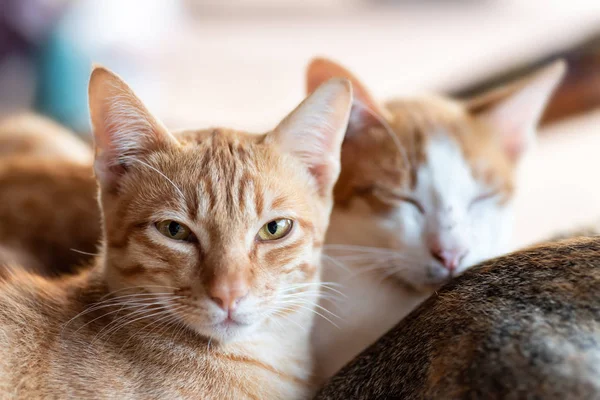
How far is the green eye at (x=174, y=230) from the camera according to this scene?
4.75 ft

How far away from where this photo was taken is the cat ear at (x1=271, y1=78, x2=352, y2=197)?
155 centimetres

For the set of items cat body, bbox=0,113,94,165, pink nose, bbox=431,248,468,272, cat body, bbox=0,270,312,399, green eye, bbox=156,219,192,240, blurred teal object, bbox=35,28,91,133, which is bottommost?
blurred teal object, bbox=35,28,91,133

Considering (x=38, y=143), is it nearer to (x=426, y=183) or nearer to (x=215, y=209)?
(x=215, y=209)

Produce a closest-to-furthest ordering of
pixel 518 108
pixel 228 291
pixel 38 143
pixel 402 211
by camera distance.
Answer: pixel 228 291 < pixel 402 211 < pixel 518 108 < pixel 38 143

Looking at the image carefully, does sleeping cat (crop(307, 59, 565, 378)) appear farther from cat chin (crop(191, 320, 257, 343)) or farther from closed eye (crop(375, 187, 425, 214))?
cat chin (crop(191, 320, 257, 343))

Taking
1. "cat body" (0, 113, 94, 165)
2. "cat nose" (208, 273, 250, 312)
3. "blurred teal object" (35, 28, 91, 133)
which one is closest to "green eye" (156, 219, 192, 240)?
Result: "cat nose" (208, 273, 250, 312)

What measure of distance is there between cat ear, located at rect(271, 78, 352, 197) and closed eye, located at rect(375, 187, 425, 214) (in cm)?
20

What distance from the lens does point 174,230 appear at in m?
1.46

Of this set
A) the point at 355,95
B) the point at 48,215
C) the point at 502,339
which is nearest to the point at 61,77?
the point at 48,215

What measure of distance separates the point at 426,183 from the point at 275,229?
513 mm

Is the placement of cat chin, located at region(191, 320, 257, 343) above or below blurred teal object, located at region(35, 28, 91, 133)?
above

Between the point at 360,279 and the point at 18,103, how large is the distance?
389 centimetres

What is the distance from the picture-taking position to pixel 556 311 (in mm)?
1177

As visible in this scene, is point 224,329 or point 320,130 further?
point 320,130
